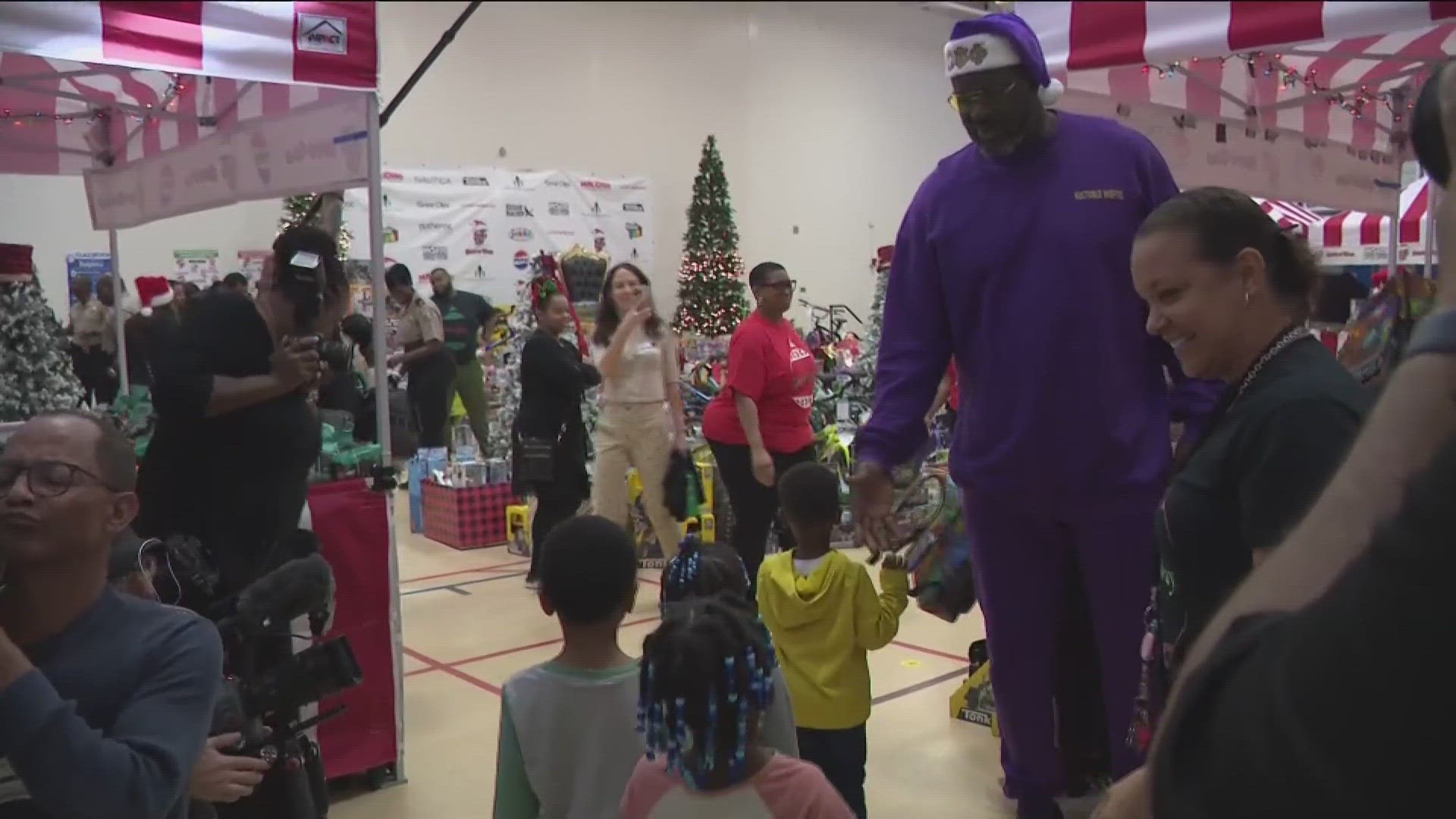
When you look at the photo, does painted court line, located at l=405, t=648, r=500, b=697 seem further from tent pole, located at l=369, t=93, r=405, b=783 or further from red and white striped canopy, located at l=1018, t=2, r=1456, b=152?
red and white striped canopy, located at l=1018, t=2, r=1456, b=152

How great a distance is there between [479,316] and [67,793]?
8.91 meters

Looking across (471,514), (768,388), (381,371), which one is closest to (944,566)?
(381,371)

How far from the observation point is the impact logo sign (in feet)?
9.92

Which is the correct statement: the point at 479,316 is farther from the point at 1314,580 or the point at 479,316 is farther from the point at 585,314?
the point at 1314,580

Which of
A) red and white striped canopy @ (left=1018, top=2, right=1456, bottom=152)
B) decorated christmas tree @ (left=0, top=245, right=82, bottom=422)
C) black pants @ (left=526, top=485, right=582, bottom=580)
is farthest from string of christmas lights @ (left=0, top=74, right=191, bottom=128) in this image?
red and white striped canopy @ (left=1018, top=2, right=1456, bottom=152)

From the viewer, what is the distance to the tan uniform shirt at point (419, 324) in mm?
8234

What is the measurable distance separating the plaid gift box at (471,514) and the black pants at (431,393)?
3.36 ft

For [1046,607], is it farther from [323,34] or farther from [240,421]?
[323,34]

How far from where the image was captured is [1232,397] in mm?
1553

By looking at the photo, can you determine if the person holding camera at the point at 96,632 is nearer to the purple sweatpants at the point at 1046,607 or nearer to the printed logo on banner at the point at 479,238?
the purple sweatpants at the point at 1046,607

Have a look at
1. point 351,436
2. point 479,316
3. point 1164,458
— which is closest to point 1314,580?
point 1164,458

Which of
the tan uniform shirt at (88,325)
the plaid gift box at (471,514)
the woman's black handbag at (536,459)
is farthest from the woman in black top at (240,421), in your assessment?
the tan uniform shirt at (88,325)

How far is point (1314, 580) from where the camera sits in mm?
569

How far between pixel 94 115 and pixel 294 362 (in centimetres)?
291
